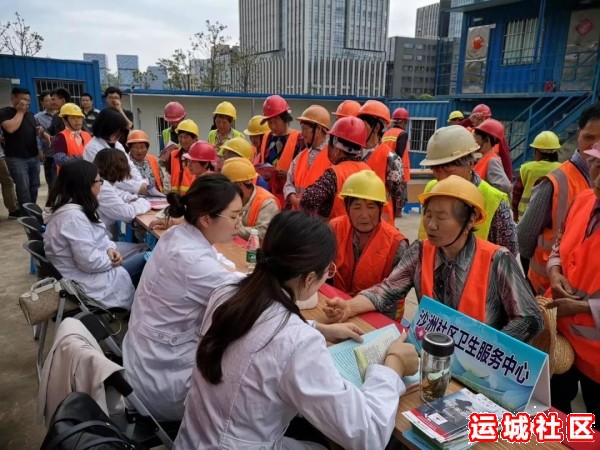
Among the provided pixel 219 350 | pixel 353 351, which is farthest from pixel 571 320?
pixel 219 350

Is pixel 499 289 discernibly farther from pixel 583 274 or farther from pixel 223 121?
pixel 223 121

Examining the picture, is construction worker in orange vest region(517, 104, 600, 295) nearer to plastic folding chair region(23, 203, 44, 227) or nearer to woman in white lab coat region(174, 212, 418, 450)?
woman in white lab coat region(174, 212, 418, 450)

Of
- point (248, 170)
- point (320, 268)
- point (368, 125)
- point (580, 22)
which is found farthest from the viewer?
point (580, 22)

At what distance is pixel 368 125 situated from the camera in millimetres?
3920

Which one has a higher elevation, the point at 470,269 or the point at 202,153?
the point at 202,153

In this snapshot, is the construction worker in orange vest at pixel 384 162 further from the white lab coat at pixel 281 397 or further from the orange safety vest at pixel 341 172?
the white lab coat at pixel 281 397

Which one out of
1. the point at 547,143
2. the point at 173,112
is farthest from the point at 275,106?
the point at 547,143

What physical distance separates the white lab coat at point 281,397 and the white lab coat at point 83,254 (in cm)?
185

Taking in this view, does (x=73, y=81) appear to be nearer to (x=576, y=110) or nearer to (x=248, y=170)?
(x=248, y=170)

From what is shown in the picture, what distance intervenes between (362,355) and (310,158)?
2573 mm

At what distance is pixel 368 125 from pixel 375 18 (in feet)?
175

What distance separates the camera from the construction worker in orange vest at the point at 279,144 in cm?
454

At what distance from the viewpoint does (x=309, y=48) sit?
155 ft

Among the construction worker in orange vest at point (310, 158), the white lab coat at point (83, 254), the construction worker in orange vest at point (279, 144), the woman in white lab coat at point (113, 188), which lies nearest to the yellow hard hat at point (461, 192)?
the construction worker in orange vest at point (310, 158)
